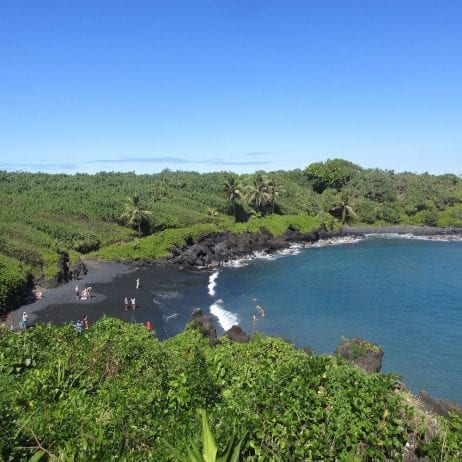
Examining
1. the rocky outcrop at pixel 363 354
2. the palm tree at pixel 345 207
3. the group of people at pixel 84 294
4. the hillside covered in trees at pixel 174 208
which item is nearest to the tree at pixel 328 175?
the hillside covered in trees at pixel 174 208

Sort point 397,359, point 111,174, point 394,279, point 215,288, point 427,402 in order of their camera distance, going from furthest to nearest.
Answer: point 111,174
point 394,279
point 215,288
point 397,359
point 427,402

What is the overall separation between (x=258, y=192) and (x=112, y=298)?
53.8m

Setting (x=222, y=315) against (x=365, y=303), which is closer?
(x=222, y=315)

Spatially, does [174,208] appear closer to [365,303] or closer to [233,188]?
[233,188]

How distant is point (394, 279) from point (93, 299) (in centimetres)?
3987

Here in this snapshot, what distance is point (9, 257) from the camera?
52.6m

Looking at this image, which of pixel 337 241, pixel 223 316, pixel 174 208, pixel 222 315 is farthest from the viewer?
pixel 337 241

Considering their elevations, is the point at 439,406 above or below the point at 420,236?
above

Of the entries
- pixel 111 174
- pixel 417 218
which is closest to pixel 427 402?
pixel 417 218

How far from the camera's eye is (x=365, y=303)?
50.3m

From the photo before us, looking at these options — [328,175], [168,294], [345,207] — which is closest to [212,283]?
[168,294]

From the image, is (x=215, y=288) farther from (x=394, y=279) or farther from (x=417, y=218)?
(x=417, y=218)

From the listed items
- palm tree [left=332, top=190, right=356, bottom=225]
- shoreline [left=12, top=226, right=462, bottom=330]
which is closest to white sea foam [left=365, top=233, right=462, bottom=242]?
palm tree [left=332, top=190, right=356, bottom=225]

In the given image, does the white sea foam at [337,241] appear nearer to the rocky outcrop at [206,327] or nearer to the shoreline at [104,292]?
the shoreline at [104,292]
